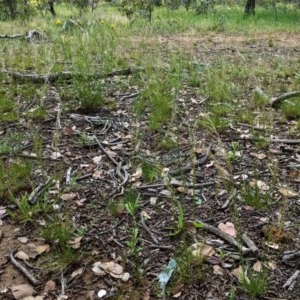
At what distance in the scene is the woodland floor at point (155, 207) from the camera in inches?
74.6

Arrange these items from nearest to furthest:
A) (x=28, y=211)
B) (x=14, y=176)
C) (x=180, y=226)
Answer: (x=180, y=226) → (x=28, y=211) → (x=14, y=176)

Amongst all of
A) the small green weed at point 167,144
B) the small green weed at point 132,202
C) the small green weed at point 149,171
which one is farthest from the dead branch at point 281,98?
the small green weed at point 132,202

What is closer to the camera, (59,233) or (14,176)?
(59,233)

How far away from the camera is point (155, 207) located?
2.47 meters

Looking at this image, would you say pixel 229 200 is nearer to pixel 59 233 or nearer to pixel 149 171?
pixel 149 171

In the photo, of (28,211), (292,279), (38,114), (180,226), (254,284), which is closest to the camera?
(254,284)

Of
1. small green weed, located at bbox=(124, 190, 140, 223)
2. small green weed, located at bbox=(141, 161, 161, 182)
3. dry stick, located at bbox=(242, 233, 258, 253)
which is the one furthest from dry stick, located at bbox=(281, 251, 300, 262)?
small green weed, located at bbox=(141, 161, 161, 182)

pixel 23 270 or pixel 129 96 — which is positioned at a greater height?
pixel 129 96

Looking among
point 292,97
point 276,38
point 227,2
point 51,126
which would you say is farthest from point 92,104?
point 227,2

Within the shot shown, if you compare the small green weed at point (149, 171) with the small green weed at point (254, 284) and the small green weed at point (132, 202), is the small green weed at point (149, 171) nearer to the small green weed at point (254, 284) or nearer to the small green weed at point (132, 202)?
the small green weed at point (132, 202)

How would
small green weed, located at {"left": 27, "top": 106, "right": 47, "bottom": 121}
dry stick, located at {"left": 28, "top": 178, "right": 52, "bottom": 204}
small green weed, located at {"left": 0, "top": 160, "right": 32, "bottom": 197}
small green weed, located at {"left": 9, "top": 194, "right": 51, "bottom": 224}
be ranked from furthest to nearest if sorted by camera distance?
small green weed, located at {"left": 27, "top": 106, "right": 47, "bottom": 121}
small green weed, located at {"left": 0, "top": 160, "right": 32, "bottom": 197}
dry stick, located at {"left": 28, "top": 178, "right": 52, "bottom": 204}
small green weed, located at {"left": 9, "top": 194, "right": 51, "bottom": 224}

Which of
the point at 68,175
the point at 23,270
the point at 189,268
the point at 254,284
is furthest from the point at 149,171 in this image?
the point at 254,284

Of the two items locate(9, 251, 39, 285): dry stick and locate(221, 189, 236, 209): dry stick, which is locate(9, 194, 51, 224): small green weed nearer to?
locate(9, 251, 39, 285): dry stick

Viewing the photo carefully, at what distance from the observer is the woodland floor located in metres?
1.90
